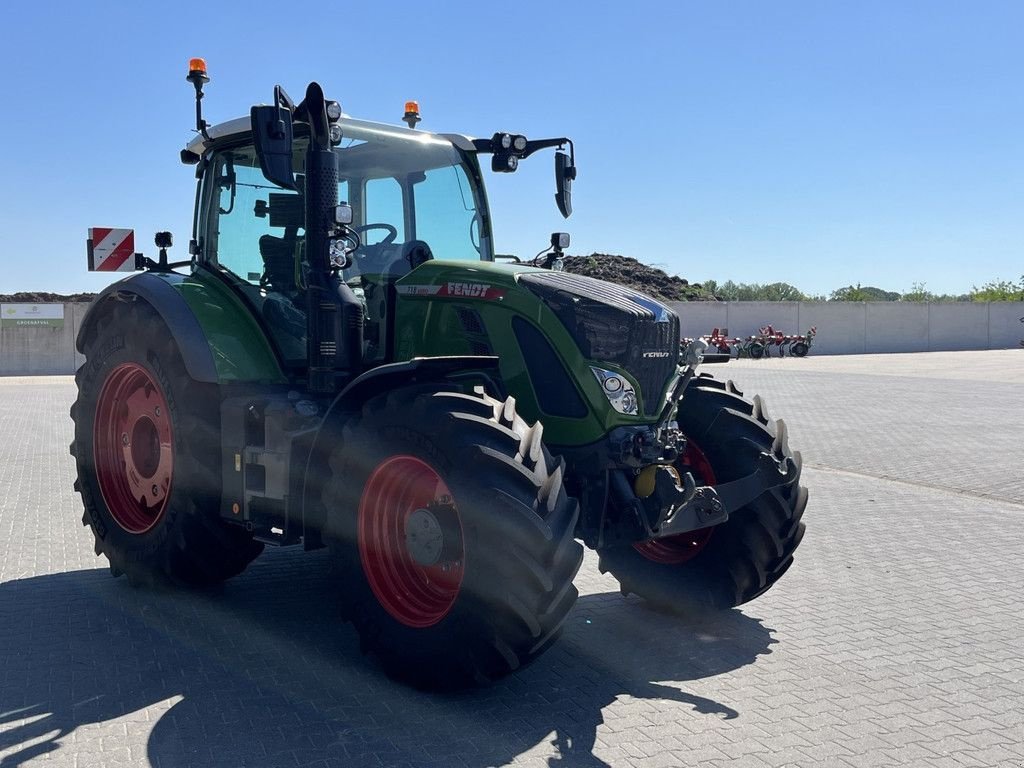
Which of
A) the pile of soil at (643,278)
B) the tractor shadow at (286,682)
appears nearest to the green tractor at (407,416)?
the tractor shadow at (286,682)

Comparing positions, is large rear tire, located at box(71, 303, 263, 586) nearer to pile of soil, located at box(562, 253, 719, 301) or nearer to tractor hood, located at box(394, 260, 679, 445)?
tractor hood, located at box(394, 260, 679, 445)

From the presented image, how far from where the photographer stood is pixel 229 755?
3.74m

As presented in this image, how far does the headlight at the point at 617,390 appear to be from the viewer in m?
4.74

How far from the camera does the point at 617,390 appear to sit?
15.6 ft

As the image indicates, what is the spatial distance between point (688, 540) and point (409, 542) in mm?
1907

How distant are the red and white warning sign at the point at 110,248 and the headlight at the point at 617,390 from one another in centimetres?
860

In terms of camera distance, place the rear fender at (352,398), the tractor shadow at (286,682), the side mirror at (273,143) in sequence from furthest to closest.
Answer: the side mirror at (273,143) → the rear fender at (352,398) → the tractor shadow at (286,682)

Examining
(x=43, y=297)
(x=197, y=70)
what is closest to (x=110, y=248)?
(x=197, y=70)

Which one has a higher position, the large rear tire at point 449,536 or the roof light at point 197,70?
the roof light at point 197,70

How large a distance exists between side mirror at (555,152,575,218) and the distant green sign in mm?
24047

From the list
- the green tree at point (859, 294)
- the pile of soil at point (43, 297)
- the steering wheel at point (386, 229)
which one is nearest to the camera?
the steering wheel at point (386, 229)

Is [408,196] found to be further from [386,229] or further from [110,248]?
[110,248]

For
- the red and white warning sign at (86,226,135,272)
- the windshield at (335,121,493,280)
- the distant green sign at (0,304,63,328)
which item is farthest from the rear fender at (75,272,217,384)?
the distant green sign at (0,304,63,328)

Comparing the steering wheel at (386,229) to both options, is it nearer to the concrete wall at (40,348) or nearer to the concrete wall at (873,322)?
the concrete wall at (40,348)
